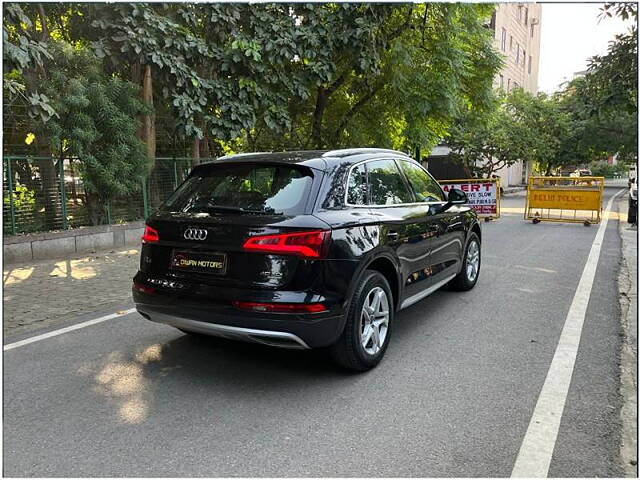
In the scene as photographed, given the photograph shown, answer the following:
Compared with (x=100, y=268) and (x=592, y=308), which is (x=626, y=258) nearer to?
(x=592, y=308)

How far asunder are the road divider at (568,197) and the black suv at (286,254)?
12.7 metres

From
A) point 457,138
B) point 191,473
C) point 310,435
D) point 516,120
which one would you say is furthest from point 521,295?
point 516,120

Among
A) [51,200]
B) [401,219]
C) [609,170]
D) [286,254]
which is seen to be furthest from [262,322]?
[609,170]

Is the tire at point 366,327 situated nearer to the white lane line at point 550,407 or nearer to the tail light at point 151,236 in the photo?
the white lane line at point 550,407

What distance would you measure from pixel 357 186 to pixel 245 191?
37.1 inches

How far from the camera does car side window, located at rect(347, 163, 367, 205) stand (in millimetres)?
4202

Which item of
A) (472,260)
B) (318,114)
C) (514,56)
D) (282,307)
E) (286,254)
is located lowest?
(472,260)

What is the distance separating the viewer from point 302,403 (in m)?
3.58

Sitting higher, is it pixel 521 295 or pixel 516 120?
pixel 516 120

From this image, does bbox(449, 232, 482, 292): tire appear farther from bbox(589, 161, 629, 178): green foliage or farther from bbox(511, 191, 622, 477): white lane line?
bbox(589, 161, 629, 178): green foliage

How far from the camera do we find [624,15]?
19.9 ft

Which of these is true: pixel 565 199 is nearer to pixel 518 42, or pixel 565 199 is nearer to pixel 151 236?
pixel 151 236

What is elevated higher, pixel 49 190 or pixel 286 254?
pixel 49 190

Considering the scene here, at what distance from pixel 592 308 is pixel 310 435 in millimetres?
4331
